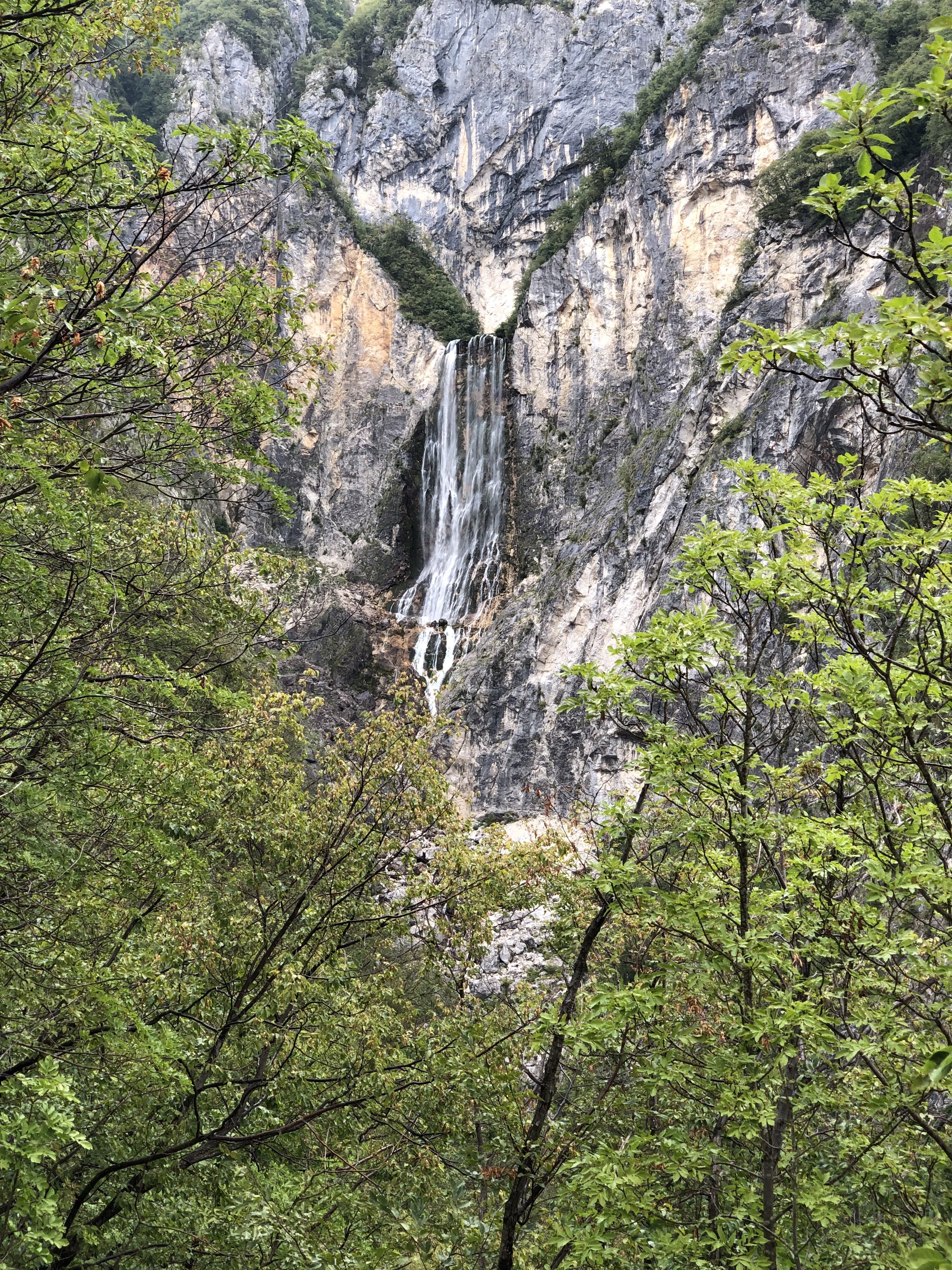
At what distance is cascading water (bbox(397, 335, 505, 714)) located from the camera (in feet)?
132

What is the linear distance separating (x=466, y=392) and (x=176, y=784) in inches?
1627

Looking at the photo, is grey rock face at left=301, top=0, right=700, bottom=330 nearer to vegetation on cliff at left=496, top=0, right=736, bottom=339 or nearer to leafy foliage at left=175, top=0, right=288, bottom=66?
vegetation on cliff at left=496, top=0, right=736, bottom=339

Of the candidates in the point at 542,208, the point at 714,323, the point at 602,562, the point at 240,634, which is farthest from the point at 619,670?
the point at 542,208

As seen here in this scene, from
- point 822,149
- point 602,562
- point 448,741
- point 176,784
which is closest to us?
point 822,149

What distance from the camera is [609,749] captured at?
30.4 metres

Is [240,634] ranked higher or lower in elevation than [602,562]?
higher

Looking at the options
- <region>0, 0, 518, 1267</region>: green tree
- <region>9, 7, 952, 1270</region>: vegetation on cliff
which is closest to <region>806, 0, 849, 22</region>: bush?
<region>9, 7, 952, 1270</region>: vegetation on cliff

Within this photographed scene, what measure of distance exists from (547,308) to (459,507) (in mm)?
10851

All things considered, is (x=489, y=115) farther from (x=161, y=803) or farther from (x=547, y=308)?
(x=161, y=803)

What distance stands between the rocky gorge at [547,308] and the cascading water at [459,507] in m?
0.63

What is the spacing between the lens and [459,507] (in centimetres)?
4238

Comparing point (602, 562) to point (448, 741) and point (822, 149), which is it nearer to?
point (448, 741)

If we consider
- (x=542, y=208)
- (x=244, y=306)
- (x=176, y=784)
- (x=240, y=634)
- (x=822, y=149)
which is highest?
(x=542, y=208)

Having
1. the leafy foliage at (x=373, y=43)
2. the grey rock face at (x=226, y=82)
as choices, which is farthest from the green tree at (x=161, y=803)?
the leafy foliage at (x=373, y=43)
